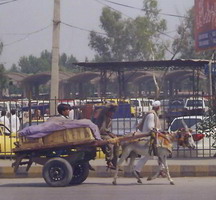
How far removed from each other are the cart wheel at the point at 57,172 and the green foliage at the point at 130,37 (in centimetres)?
4368

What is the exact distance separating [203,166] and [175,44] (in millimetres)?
44561

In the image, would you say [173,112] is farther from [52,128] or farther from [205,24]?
[52,128]

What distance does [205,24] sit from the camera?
29.2 m

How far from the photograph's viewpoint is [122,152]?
13.7m

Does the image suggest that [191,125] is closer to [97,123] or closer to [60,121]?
[97,123]

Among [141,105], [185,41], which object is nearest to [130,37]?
[185,41]

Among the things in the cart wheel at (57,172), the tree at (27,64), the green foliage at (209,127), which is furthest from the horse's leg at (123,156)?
the tree at (27,64)

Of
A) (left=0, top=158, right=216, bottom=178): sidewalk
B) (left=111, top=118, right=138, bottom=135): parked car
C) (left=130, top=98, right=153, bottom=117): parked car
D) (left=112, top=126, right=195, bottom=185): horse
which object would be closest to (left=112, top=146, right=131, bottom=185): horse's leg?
(left=112, top=126, right=195, bottom=185): horse

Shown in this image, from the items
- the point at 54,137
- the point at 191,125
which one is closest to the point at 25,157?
the point at 54,137

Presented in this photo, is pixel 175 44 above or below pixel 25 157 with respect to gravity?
above

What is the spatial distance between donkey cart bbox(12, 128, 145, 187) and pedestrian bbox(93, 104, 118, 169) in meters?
0.30

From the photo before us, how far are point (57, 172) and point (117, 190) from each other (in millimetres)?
1210

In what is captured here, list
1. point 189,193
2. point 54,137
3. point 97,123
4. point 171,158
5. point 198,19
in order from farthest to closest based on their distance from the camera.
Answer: point 198,19, point 171,158, point 97,123, point 54,137, point 189,193

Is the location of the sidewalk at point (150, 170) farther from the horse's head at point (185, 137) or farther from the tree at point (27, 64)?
the tree at point (27, 64)
